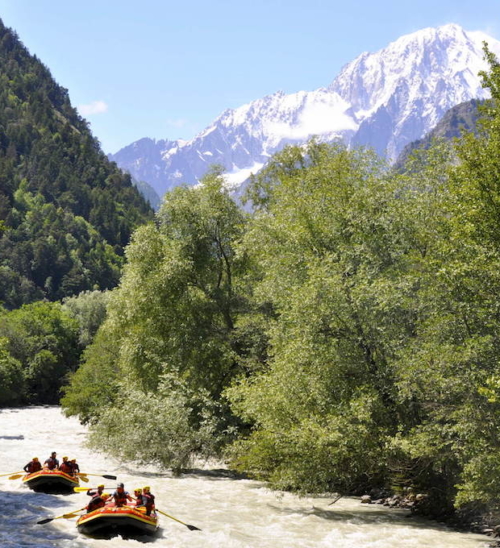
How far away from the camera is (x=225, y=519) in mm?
22469

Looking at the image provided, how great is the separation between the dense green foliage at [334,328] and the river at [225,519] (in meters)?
1.29

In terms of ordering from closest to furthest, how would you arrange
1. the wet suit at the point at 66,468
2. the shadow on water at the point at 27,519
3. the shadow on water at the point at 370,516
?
1. the shadow on water at the point at 27,519
2. the shadow on water at the point at 370,516
3. the wet suit at the point at 66,468

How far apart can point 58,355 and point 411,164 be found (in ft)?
253

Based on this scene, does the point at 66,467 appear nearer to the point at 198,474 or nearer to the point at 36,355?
the point at 198,474

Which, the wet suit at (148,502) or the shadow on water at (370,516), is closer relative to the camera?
the wet suit at (148,502)

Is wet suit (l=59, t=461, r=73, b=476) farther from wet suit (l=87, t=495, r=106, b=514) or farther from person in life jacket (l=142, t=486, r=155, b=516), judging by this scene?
person in life jacket (l=142, t=486, r=155, b=516)

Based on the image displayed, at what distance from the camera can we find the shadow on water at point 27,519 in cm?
1859

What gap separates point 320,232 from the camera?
27.6m

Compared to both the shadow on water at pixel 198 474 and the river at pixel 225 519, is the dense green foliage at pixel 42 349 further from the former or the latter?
the river at pixel 225 519

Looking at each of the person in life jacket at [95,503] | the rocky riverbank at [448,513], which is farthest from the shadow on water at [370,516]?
the person in life jacket at [95,503]

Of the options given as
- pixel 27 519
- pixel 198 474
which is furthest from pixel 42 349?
pixel 27 519

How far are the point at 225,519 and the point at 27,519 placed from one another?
23.2ft

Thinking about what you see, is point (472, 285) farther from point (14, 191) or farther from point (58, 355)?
point (14, 191)

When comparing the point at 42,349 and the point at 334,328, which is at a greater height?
the point at 334,328
